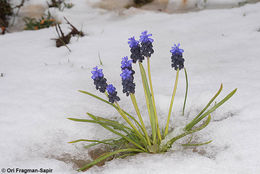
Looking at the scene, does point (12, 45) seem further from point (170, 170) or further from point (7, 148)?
point (170, 170)

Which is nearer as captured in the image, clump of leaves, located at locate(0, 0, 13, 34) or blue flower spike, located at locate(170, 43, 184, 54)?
Answer: blue flower spike, located at locate(170, 43, 184, 54)

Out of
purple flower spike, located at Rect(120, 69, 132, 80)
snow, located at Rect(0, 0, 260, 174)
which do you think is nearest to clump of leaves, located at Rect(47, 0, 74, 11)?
snow, located at Rect(0, 0, 260, 174)

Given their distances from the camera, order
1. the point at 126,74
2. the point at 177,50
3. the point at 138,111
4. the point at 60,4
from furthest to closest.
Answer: the point at 60,4 → the point at 138,111 → the point at 177,50 → the point at 126,74

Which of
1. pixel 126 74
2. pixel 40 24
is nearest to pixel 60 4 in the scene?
pixel 40 24

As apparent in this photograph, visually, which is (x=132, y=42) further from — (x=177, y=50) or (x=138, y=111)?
(x=138, y=111)

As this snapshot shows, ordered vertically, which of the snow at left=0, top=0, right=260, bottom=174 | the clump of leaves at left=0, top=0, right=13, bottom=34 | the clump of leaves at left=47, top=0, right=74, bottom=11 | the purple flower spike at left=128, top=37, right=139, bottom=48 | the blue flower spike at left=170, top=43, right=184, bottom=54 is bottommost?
the snow at left=0, top=0, right=260, bottom=174

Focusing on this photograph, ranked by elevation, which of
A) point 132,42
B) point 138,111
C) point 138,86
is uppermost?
point 132,42

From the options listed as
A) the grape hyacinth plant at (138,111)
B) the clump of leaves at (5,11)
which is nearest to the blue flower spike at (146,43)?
the grape hyacinth plant at (138,111)

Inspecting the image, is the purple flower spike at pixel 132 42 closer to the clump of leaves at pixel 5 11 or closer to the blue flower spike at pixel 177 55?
the blue flower spike at pixel 177 55

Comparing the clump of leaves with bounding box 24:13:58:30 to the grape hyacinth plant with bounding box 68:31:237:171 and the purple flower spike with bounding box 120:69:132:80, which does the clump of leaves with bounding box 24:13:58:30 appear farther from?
the purple flower spike with bounding box 120:69:132:80
